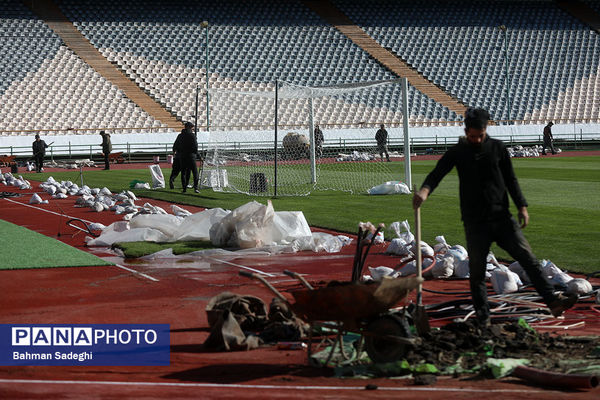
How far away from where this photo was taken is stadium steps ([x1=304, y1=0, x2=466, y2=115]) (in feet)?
186

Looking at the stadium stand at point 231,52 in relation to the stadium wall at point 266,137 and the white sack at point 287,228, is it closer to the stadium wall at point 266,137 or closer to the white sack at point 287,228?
the stadium wall at point 266,137

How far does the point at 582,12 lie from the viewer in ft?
227

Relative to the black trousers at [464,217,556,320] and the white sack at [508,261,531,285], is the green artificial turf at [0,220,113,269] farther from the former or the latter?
the black trousers at [464,217,556,320]

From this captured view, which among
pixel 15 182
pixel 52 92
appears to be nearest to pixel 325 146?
pixel 52 92

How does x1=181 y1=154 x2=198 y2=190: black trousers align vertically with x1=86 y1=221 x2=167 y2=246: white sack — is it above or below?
above

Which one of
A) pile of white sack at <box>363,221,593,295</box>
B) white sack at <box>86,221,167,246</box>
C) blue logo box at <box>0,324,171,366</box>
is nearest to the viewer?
blue logo box at <box>0,324,171,366</box>

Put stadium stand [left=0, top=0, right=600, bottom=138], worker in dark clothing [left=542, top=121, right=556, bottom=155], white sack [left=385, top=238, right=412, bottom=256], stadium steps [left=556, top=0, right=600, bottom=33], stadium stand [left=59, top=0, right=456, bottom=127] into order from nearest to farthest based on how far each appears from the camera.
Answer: white sack [left=385, top=238, right=412, bottom=256], worker in dark clothing [left=542, top=121, right=556, bottom=155], stadium stand [left=0, top=0, right=600, bottom=138], stadium stand [left=59, top=0, right=456, bottom=127], stadium steps [left=556, top=0, right=600, bottom=33]

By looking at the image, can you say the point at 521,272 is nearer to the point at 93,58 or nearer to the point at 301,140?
the point at 301,140

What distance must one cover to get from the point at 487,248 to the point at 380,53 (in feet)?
175

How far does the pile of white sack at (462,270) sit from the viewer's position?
923cm

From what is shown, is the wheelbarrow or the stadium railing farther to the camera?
the stadium railing

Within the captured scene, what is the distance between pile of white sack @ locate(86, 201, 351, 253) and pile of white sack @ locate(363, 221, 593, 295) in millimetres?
1280

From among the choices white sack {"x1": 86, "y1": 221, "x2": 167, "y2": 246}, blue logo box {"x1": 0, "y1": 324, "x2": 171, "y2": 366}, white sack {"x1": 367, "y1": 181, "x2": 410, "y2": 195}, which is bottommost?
blue logo box {"x1": 0, "y1": 324, "x2": 171, "y2": 366}

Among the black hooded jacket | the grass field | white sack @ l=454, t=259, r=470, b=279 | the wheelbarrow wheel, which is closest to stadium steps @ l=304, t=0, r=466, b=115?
the grass field
